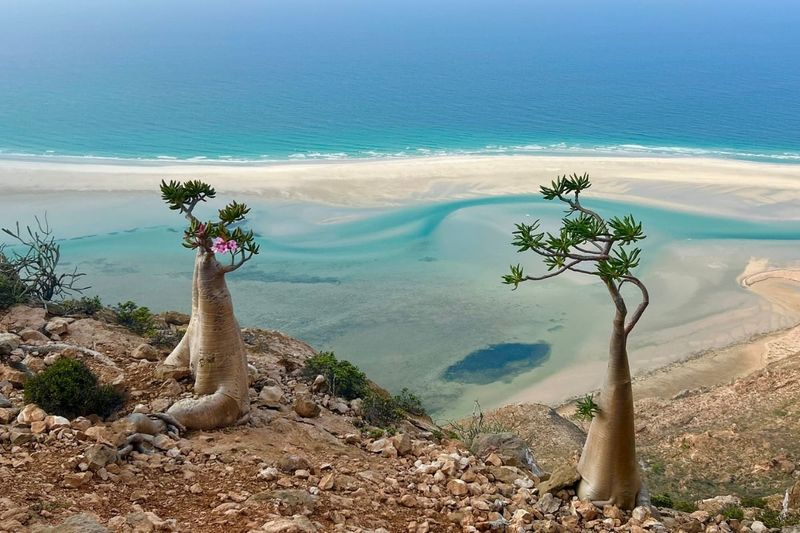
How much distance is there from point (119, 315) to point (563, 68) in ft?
338

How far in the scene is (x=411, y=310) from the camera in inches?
1423

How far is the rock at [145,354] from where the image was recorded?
1611 cm

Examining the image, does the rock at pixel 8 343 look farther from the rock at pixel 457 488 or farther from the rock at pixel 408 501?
the rock at pixel 457 488

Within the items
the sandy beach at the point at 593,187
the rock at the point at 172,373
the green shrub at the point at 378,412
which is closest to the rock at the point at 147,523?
the rock at the point at 172,373

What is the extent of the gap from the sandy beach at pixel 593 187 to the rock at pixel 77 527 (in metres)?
26.9

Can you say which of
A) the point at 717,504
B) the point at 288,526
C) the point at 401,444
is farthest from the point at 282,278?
the point at 288,526

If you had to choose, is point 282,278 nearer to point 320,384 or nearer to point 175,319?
point 175,319

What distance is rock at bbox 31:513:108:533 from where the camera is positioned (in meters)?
8.81

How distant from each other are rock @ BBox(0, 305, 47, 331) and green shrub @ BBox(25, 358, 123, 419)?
420cm

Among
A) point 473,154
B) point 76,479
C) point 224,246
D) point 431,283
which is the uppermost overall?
point 473,154

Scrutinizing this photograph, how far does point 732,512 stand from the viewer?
47.2 feet

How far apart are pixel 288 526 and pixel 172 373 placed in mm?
5721

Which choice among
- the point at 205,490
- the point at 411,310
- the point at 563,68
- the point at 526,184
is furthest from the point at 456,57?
the point at 205,490

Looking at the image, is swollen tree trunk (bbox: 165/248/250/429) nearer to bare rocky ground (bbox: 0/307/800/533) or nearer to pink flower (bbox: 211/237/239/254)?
bare rocky ground (bbox: 0/307/800/533)
